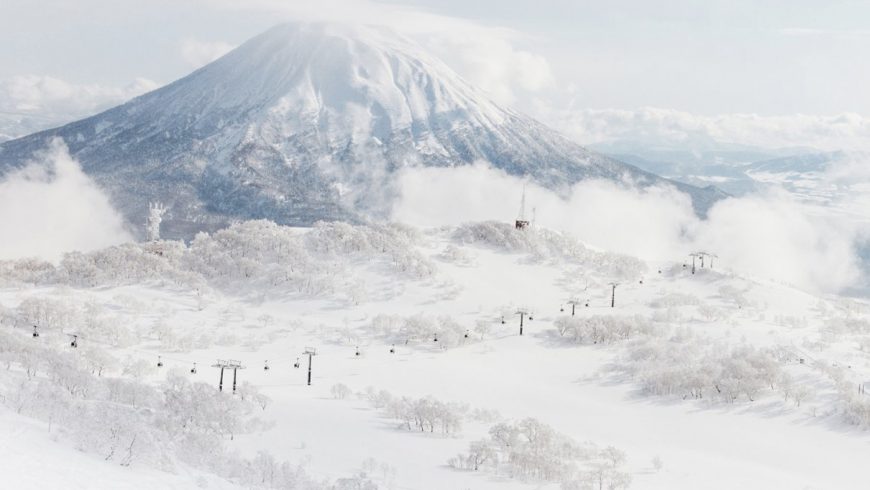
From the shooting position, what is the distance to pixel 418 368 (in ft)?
216

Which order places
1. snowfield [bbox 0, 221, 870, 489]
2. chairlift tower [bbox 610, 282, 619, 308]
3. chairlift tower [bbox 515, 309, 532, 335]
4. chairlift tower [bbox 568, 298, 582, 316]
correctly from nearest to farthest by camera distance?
snowfield [bbox 0, 221, 870, 489], chairlift tower [bbox 515, 309, 532, 335], chairlift tower [bbox 568, 298, 582, 316], chairlift tower [bbox 610, 282, 619, 308]

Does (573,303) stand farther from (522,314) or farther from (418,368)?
(418,368)

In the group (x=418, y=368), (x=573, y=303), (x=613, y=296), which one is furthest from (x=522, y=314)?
(x=418, y=368)

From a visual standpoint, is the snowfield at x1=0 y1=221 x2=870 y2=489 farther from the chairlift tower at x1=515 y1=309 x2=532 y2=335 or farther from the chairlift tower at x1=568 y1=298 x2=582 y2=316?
the chairlift tower at x1=568 y1=298 x2=582 y2=316

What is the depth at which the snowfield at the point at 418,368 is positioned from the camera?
37.2 metres

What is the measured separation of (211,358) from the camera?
64.6 metres

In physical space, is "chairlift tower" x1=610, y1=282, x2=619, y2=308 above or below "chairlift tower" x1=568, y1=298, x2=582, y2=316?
above

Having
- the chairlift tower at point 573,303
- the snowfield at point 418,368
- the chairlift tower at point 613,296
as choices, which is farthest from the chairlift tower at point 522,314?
the chairlift tower at point 613,296

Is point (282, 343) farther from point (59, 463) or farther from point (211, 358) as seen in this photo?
point (59, 463)

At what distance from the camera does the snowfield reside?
3722cm

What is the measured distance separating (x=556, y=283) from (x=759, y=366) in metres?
36.2

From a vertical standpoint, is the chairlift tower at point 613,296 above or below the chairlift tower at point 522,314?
above

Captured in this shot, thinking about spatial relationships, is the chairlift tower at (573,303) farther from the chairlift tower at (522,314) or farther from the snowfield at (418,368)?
the chairlift tower at (522,314)

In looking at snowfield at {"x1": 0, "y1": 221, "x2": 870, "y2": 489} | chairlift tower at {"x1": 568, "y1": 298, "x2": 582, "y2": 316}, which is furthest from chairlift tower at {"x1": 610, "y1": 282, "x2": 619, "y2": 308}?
chairlift tower at {"x1": 568, "y1": 298, "x2": 582, "y2": 316}
